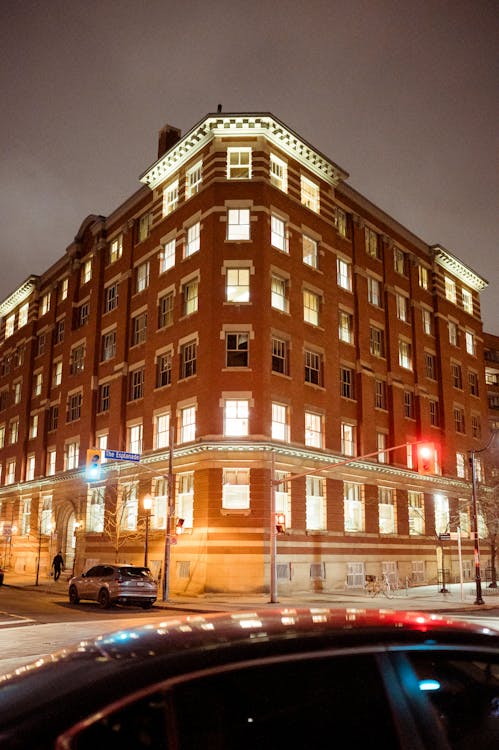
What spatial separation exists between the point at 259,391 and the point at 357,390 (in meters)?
9.35

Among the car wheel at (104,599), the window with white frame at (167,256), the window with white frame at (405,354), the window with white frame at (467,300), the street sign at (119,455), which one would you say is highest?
the window with white frame at (467,300)

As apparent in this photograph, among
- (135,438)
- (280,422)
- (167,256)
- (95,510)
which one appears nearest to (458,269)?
(167,256)

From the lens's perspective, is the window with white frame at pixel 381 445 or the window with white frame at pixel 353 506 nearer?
the window with white frame at pixel 353 506

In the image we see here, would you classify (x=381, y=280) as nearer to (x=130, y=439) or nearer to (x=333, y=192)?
(x=333, y=192)

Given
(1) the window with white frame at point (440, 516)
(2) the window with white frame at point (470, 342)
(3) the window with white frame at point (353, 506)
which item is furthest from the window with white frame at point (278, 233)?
(2) the window with white frame at point (470, 342)

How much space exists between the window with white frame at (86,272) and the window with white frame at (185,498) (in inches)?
820

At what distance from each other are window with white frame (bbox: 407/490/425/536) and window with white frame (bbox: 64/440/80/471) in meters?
22.2

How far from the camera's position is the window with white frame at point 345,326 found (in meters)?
40.4

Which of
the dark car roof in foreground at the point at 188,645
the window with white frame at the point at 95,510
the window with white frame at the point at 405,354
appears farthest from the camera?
the window with white frame at the point at 405,354

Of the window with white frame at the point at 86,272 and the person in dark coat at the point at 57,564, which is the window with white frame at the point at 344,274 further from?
the person in dark coat at the point at 57,564

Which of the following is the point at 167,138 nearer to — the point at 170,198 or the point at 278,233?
the point at 170,198

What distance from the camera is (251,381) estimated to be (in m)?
33.7

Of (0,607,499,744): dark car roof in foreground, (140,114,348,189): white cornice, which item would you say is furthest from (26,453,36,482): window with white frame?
(0,607,499,744): dark car roof in foreground

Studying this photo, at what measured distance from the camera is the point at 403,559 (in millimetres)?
40156
